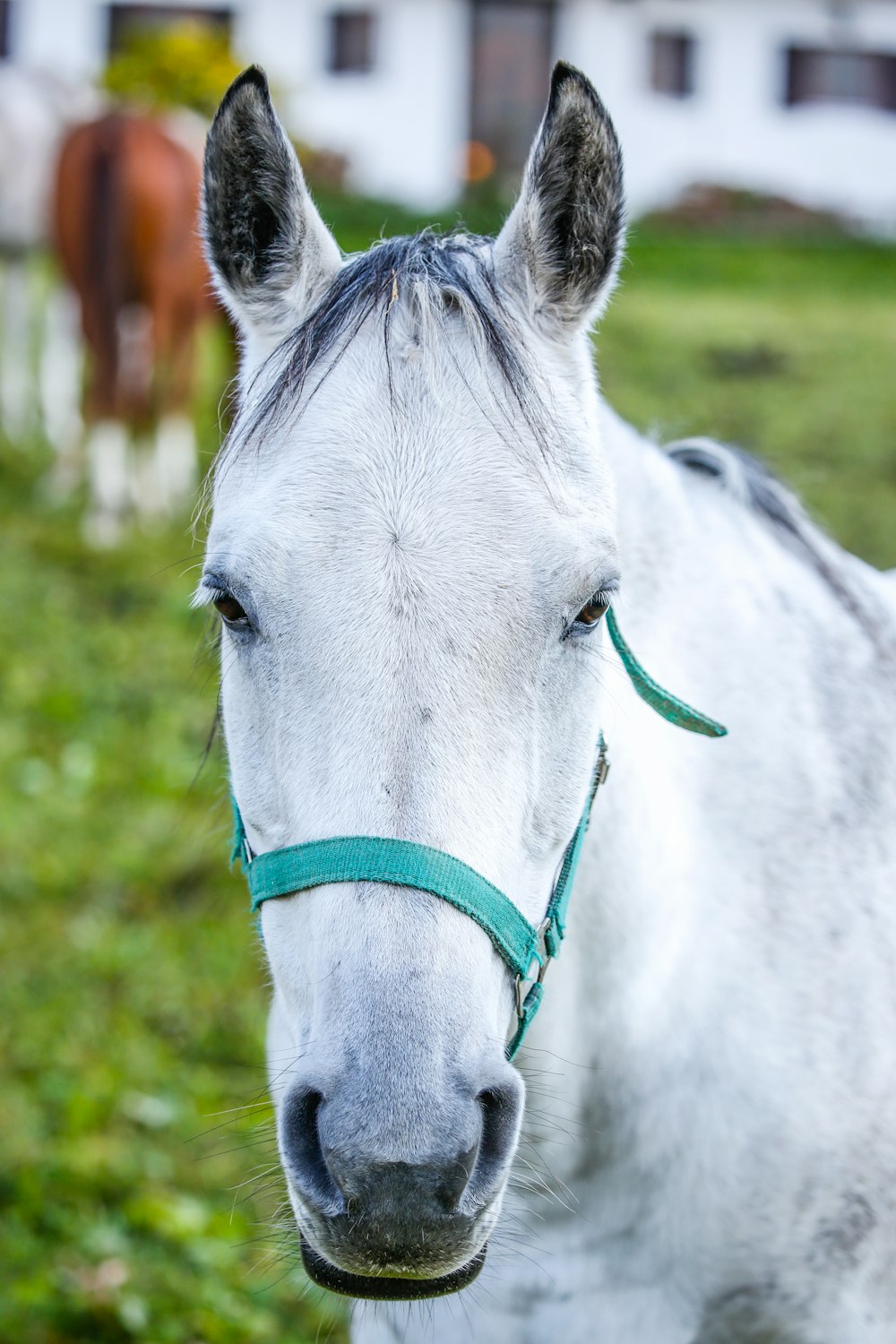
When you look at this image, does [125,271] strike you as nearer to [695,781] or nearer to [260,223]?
[260,223]

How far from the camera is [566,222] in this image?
1.76 metres

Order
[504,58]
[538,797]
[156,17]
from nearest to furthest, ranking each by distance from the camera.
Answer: [538,797], [156,17], [504,58]

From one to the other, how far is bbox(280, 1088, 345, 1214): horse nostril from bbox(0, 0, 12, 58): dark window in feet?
74.5

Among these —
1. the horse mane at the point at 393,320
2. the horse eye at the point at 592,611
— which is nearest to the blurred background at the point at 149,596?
the horse mane at the point at 393,320

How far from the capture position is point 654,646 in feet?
6.68

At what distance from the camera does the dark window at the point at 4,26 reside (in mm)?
20297

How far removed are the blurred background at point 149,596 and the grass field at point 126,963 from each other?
0.03ft

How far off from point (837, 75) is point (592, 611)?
24.2 metres

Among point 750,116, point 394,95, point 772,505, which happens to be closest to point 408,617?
point 772,505

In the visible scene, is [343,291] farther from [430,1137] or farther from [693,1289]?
[693,1289]

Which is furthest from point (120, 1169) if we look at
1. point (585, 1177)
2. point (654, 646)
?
point (654, 646)

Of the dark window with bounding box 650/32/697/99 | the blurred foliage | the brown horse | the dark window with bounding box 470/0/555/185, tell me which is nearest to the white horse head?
the brown horse

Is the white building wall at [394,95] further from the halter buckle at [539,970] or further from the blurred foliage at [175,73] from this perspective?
the halter buckle at [539,970]

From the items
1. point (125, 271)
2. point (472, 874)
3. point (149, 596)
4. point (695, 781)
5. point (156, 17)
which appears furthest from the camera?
point (156, 17)
